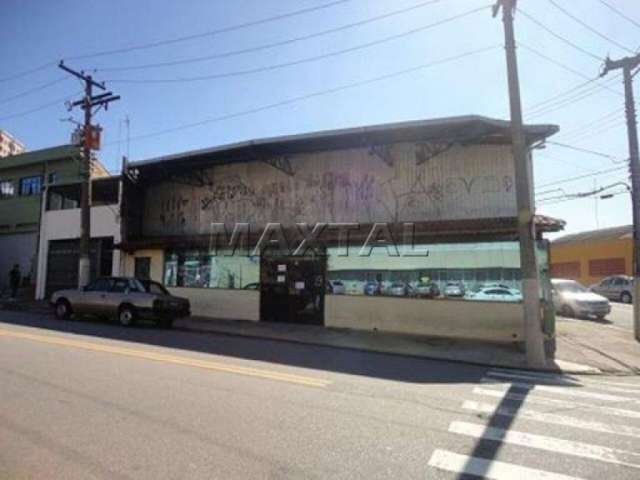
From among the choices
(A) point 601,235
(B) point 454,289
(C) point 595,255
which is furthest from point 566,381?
(A) point 601,235

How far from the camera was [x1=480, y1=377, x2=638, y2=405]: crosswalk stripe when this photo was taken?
8490mm

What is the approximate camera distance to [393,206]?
1864 cm

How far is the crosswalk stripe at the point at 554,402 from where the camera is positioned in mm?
7432

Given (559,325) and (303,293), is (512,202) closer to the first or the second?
(559,325)

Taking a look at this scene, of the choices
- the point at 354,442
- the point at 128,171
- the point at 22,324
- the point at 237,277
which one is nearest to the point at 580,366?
the point at 354,442

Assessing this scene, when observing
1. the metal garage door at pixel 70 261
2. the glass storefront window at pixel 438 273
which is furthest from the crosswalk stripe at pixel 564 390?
the metal garage door at pixel 70 261

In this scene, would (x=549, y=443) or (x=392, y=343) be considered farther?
(x=392, y=343)

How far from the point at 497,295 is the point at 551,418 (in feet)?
31.3

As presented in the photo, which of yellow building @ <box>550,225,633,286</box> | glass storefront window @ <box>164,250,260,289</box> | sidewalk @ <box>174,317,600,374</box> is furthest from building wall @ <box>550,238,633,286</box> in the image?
sidewalk @ <box>174,317,600,374</box>

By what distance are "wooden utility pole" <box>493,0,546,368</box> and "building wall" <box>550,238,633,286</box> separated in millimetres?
35590

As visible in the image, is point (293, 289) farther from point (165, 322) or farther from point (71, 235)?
point (71, 235)

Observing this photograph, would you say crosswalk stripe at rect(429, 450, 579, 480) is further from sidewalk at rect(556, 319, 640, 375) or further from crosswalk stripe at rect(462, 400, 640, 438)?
sidewalk at rect(556, 319, 640, 375)

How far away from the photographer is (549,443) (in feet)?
19.0

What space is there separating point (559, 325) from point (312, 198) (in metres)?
10.2
